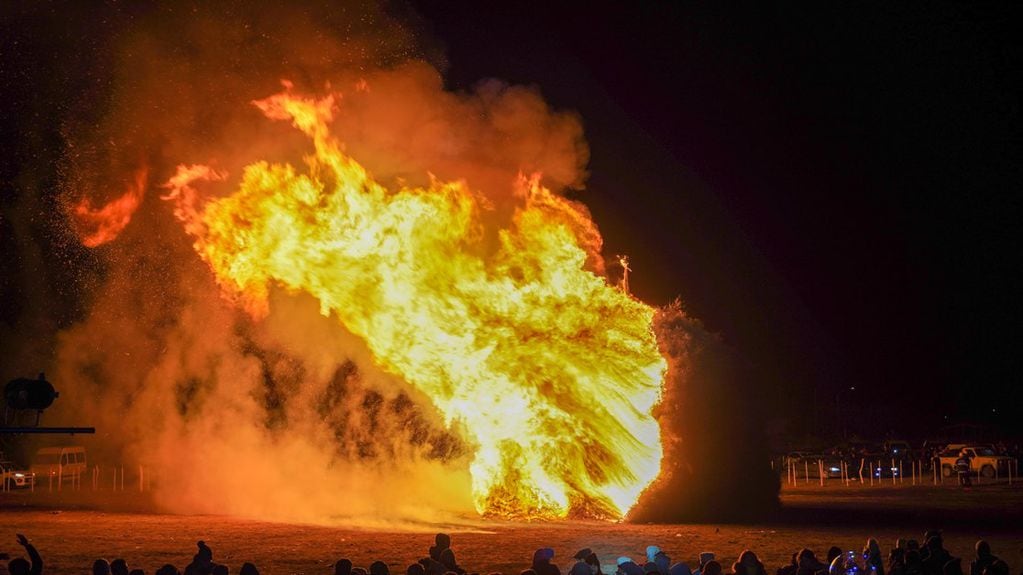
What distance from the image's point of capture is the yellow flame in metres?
22.1

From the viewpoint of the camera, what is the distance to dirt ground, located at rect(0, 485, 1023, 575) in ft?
52.2

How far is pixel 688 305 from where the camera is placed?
63.5 meters

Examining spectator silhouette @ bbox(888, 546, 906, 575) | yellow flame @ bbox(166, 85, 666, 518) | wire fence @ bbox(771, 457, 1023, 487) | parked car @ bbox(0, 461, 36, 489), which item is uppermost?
yellow flame @ bbox(166, 85, 666, 518)

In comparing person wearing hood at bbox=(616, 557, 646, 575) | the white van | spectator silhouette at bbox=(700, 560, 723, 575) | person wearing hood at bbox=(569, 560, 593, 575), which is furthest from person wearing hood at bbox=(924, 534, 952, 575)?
the white van

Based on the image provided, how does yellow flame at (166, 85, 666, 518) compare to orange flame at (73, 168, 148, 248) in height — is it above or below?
below

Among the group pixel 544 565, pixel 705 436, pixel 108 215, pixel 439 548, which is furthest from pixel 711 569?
pixel 108 215

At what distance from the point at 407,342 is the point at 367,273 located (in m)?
1.73

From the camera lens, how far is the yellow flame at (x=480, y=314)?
22109mm

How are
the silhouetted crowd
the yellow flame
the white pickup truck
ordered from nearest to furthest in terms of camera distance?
the silhouetted crowd, the yellow flame, the white pickup truck

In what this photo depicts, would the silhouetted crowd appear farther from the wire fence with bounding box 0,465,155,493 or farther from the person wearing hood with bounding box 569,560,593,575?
the wire fence with bounding box 0,465,155,493

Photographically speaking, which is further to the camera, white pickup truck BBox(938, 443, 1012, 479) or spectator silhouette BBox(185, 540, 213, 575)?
white pickup truck BBox(938, 443, 1012, 479)

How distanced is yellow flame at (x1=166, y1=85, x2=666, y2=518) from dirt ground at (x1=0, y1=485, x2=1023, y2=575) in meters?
1.66

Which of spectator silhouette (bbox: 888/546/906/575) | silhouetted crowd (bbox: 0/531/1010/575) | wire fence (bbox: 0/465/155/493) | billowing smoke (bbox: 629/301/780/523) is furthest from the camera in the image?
wire fence (bbox: 0/465/155/493)

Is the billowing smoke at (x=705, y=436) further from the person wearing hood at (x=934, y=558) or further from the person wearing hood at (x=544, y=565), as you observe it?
the person wearing hood at (x=544, y=565)
